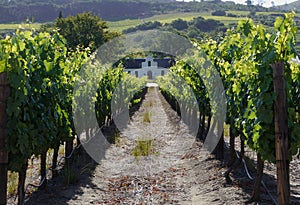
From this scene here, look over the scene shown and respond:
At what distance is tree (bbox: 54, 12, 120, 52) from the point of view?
49938 millimetres

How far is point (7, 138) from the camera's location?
17.7 ft

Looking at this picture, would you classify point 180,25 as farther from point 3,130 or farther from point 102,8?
point 3,130

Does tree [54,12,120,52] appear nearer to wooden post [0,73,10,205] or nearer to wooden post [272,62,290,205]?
wooden post [0,73,10,205]

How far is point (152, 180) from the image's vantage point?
9.05 metres

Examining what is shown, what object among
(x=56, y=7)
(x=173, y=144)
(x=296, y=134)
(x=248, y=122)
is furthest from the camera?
(x=56, y=7)

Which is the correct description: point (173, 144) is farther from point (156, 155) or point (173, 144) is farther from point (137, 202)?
point (137, 202)

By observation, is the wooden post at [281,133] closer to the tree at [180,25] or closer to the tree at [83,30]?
the tree at [83,30]

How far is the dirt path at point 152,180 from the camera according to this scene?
753 cm

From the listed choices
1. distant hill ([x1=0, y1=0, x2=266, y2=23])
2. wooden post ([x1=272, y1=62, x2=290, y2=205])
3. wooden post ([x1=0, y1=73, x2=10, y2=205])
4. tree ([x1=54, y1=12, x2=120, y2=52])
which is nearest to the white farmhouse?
tree ([x1=54, y1=12, x2=120, y2=52])

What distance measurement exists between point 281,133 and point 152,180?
4.14m

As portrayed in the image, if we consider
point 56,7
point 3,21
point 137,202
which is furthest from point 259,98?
point 56,7

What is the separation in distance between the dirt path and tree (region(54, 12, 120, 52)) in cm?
3784

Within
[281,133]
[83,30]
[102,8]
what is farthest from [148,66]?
[102,8]

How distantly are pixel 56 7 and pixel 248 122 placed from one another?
166m
